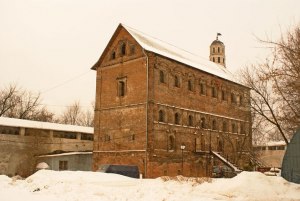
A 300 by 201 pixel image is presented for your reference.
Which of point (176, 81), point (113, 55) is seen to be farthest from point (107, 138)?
point (176, 81)

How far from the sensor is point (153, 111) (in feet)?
100

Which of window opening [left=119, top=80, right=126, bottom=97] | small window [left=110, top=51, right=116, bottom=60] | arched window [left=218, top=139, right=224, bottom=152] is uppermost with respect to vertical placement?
small window [left=110, top=51, right=116, bottom=60]

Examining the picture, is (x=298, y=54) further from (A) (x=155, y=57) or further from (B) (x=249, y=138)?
(B) (x=249, y=138)

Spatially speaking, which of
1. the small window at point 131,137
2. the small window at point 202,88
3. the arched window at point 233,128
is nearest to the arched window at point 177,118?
the small window at point 131,137

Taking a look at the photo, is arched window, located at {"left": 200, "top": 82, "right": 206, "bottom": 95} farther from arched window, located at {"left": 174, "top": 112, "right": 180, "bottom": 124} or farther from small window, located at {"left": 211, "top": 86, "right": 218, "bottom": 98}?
arched window, located at {"left": 174, "top": 112, "right": 180, "bottom": 124}

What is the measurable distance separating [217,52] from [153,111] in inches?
1191

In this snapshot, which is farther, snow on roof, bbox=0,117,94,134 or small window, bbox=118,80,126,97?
snow on roof, bbox=0,117,94,134

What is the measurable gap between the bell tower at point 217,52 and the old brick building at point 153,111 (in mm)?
18567

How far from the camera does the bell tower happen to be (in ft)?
188

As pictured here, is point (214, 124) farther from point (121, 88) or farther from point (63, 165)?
point (63, 165)

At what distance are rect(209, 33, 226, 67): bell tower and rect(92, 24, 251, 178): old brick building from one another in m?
18.6

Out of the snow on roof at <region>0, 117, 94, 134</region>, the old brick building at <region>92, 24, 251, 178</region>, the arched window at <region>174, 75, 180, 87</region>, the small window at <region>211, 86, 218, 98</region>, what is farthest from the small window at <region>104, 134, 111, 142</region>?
the small window at <region>211, 86, 218, 98</region>

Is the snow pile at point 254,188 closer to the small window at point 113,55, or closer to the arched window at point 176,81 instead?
the arched window at point 176,81

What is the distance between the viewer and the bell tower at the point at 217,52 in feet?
188
